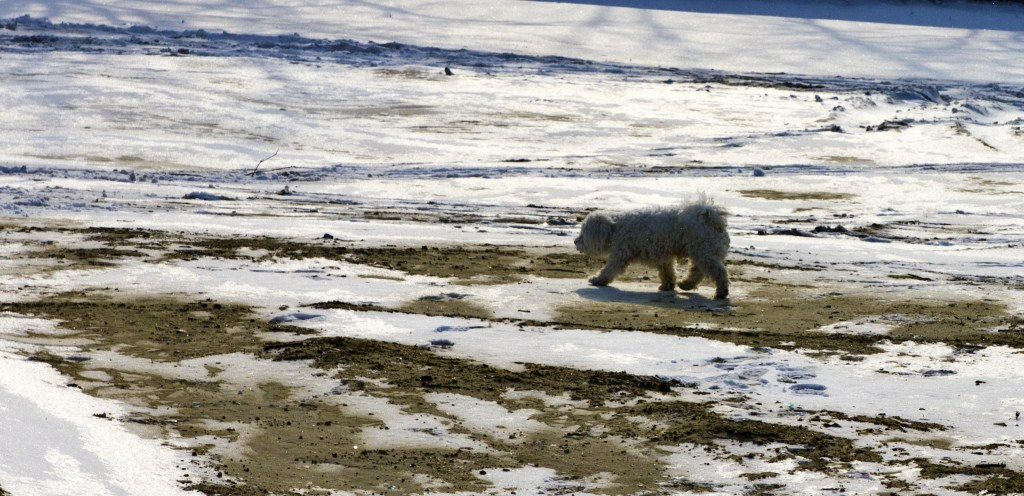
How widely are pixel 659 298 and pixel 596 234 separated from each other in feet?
2.48

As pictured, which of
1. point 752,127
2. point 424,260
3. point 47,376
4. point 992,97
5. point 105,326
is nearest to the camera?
point 47,376

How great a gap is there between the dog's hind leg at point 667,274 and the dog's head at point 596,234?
0.48 metres

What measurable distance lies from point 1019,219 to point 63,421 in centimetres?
1240

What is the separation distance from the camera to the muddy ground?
245 inches

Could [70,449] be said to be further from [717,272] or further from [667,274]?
[667,274]

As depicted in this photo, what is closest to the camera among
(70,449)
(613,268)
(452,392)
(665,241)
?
(70,449)

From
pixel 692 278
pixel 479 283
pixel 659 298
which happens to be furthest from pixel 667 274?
pixel 479 283

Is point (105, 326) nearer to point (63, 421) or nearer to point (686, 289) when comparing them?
point (63, 421)

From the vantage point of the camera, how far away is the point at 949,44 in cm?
3484

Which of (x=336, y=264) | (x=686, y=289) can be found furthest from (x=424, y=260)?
(x=686, y=289)

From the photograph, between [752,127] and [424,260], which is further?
[752,127]

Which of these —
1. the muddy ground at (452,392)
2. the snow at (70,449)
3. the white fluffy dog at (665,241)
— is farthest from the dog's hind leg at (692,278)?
the snow at (70,449)

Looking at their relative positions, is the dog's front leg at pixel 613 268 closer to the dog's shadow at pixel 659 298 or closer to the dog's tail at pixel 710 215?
the dog's shadow at pixel 659 298

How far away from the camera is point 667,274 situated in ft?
36.8
